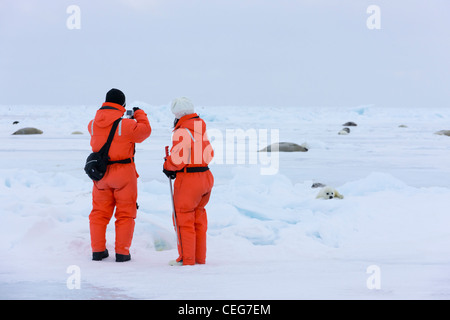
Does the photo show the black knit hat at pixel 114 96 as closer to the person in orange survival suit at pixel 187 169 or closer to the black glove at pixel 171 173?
the person in orange survival suit at pixel 187 169

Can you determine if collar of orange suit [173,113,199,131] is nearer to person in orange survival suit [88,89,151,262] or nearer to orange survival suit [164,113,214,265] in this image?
orange survival suit [164,113,214,265]

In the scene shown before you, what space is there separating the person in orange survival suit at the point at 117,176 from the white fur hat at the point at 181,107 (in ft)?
0.83

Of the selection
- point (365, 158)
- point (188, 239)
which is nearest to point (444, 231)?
point (188, 239)

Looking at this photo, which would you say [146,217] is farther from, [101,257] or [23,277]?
[23,277]

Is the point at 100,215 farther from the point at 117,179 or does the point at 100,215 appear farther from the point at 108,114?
the point at 108,114

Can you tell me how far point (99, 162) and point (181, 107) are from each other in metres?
0.69

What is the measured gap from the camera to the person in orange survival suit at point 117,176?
3.59 meters

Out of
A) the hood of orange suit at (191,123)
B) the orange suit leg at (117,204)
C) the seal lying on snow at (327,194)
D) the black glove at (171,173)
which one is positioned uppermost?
the hood of orange suit at (191,123)

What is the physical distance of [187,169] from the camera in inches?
138

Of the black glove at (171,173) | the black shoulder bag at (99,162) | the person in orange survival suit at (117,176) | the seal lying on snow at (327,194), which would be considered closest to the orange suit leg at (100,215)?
the person in orange survival suit at (117,176)

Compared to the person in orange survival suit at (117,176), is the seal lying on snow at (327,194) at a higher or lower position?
lower

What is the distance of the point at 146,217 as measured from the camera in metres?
5.04

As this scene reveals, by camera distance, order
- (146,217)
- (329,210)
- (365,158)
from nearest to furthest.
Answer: (146,217)
(329,210)
(365,158)
